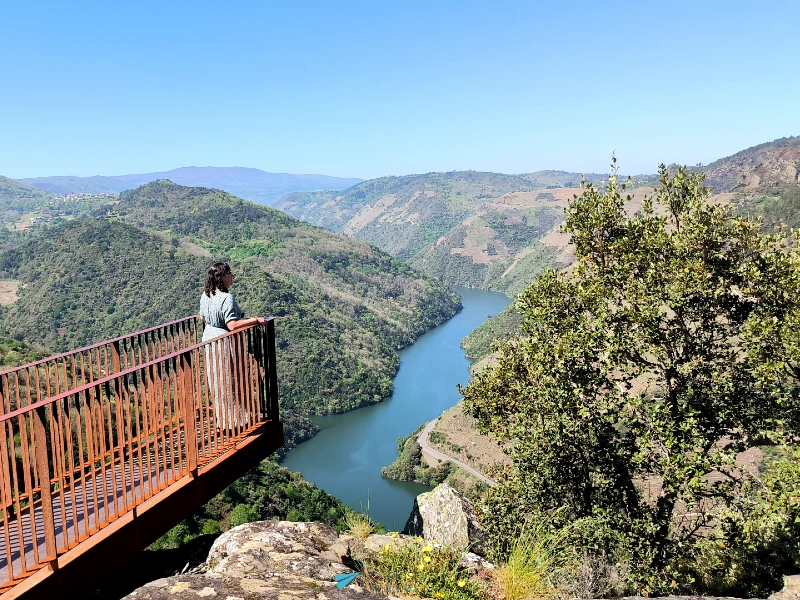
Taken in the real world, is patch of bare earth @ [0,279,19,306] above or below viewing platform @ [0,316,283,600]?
below

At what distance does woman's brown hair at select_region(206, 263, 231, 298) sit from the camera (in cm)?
595

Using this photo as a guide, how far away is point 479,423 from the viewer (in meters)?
11.2

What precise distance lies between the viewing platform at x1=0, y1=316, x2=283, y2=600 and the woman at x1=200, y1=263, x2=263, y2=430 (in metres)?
0.02

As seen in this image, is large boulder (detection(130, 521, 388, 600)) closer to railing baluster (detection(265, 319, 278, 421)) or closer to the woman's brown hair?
railing baluster (detection(265, 319, 278, 421))

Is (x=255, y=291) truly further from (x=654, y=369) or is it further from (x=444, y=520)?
(x=654, y=369)

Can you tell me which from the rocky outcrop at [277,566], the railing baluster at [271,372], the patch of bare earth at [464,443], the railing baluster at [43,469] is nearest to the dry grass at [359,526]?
the rocky outcrop at [277,566]

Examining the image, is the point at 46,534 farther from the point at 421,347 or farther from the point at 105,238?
the point at 105,238

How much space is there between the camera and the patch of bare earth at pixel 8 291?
11349 cm

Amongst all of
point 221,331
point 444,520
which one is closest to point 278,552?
point 221,331

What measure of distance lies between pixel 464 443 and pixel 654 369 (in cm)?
6963

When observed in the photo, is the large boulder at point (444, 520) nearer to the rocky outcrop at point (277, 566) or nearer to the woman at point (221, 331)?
the rocky outcrop at point (277, 566)

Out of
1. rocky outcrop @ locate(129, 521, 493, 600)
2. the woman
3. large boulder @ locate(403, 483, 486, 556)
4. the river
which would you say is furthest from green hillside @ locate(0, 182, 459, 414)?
Result: rocky outcrop @ locate(129, 521, 493, 600)

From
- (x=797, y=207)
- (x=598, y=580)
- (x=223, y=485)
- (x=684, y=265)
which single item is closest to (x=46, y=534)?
(x=223, y=485)

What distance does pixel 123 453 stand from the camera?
433 centimetres
